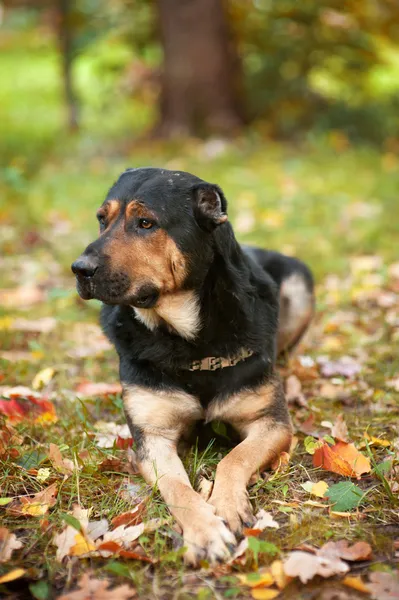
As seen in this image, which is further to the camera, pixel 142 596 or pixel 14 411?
pixel 14 411

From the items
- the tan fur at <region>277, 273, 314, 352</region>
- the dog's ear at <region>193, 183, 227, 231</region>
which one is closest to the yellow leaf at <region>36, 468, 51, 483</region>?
the dog's ear at <region>193, 183, 227, 231</region>

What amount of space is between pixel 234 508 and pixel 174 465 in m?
0.41

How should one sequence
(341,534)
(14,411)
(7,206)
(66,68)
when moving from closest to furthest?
1. (341,534)
2. (14,411)
3. (7,206)
4. (66,68)

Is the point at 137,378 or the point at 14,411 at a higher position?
the point at 137,378

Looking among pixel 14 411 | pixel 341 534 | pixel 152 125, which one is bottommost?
pixel 152 125

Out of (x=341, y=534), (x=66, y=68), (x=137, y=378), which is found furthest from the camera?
(x=66, y=68)

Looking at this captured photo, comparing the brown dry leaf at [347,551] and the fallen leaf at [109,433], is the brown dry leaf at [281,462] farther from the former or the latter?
the fallen leaf at [109,433]

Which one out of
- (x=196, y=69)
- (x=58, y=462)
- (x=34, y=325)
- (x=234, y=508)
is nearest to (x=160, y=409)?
(x=58, y=462)

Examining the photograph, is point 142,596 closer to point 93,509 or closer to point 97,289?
point 93,509

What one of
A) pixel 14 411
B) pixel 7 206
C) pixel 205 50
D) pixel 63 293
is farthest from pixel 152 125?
pixel 14 411

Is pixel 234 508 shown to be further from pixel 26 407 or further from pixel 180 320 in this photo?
pixel 26 407

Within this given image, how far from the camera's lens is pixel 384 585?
2441 millimetres

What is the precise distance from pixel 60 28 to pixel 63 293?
7.80 meters

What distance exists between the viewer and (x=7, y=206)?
8047 millimetres
